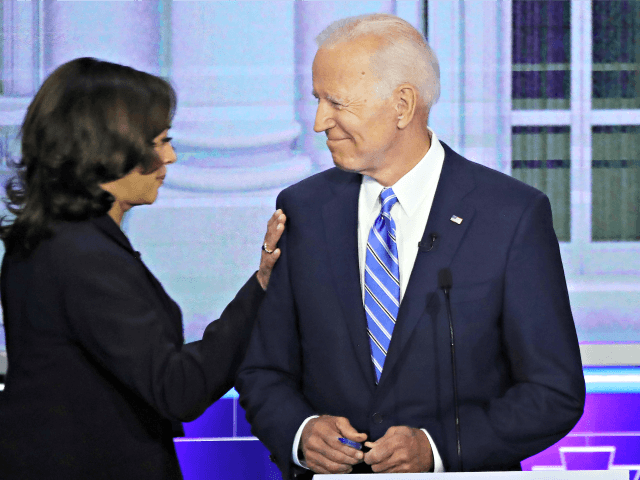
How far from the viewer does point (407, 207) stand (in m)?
1.63

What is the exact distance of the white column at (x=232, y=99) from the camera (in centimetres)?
280

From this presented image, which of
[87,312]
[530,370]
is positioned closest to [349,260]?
[530,370]

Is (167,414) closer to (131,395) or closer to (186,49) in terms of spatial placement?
(131,395)

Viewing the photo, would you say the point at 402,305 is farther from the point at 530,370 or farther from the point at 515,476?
the point at 515,476

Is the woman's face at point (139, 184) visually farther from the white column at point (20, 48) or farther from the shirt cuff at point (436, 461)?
the white column at point (20, 48)

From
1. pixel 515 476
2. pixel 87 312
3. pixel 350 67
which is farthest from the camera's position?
pixel 350 67

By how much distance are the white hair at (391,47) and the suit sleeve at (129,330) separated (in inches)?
25.6

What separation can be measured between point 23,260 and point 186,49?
1.58 m

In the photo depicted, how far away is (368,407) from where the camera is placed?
1538 mm

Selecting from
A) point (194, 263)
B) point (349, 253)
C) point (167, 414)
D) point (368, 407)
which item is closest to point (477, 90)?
point (194, 263)

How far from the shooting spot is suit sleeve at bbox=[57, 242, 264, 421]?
1.36 meters

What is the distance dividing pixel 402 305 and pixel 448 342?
0.12 meters

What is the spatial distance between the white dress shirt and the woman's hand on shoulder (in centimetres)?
18

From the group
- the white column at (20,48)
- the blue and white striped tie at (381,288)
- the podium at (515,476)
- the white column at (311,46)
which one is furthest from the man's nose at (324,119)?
the white column at (20,48)
